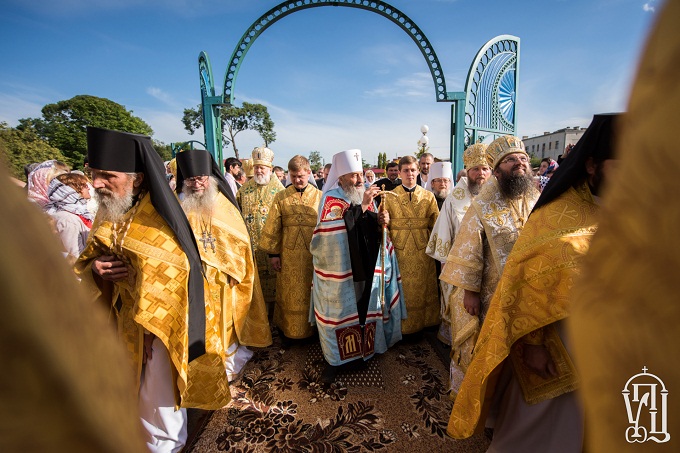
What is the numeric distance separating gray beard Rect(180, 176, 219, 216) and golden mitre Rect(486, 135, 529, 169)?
8.94ft

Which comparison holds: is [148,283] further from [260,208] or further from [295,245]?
[260,208]

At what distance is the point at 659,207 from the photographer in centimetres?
29

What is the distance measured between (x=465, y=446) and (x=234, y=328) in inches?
94.6

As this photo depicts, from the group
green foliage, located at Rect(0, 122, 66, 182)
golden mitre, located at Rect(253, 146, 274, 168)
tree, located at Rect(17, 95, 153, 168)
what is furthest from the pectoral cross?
tree, located at Rect(17, 95, 153, 168)

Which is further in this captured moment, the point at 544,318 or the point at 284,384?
the point at 284,384

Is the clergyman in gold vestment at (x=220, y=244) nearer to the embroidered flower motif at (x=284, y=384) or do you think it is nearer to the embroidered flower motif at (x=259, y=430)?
the embroidered flower motif at (x=284, y=384)

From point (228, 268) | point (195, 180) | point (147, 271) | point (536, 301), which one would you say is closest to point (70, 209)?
point (195, 180)

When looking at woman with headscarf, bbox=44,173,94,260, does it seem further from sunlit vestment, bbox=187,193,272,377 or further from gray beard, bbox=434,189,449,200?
gray beard, bbox=434,189,449,200

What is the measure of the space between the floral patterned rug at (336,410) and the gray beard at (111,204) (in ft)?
6.20

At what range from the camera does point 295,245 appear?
4.18 metres

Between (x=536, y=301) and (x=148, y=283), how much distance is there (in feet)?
7.77

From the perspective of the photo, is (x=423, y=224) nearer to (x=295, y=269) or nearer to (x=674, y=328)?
(x=295, y=269)

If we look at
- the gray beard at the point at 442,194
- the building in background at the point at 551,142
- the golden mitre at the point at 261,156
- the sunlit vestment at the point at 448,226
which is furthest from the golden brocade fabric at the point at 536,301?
the building in background at the point at 551,142

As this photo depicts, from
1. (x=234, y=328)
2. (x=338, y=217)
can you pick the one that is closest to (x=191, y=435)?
(x=234, y=328)
